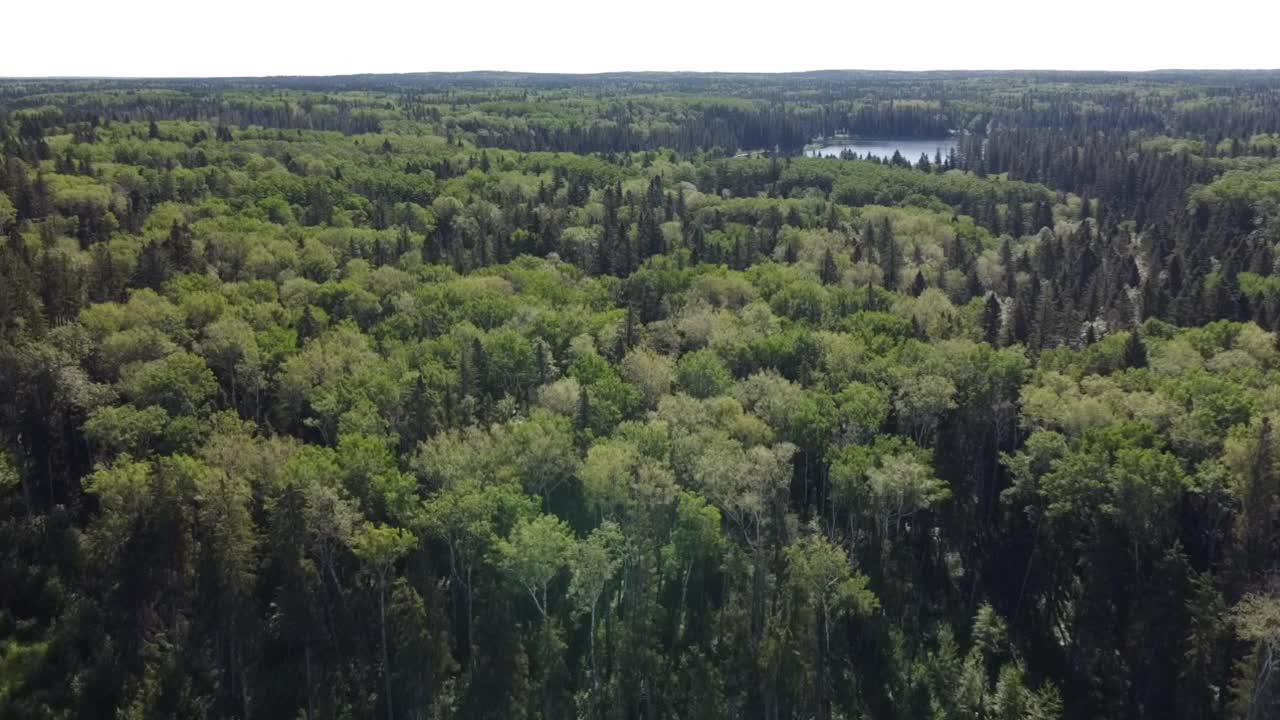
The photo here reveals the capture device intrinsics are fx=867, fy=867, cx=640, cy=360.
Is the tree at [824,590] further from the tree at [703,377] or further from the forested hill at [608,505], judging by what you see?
the tree at [703,377]

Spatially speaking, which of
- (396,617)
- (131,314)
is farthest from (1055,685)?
(131,314)

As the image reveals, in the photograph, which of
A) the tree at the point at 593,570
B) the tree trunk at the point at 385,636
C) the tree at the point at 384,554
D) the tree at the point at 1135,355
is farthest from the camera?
the tree at the point at 1135,355

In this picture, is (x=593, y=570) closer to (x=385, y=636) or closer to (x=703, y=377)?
(x=385, y=636)

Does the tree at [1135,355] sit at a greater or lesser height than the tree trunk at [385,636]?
greater

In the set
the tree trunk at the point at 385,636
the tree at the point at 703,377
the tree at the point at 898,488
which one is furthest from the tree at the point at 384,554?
the tree at the point at 703,377

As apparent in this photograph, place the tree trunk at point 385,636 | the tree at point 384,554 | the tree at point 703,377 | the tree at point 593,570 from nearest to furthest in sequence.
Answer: the tree trunk at point 385,636 < the tree at point 384,554 < the tree at point 593,570 < the tree at point 703,377

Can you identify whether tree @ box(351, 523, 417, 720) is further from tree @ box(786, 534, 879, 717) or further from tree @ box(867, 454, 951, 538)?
tree @ box(867, 454, 951, 538)

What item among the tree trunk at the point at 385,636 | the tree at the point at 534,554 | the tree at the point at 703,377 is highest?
the tree at the point at 703,377

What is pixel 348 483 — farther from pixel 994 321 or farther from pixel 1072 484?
pixel 994 321

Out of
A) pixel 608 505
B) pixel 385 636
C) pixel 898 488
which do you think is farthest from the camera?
pixel 898 488

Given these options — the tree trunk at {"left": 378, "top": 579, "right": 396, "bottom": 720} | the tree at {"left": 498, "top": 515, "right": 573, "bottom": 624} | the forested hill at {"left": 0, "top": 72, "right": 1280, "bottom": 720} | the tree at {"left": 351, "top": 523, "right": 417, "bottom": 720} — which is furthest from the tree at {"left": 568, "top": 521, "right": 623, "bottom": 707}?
the tree trunk at {"left": 378, "top": 579, "right": 396, "bottom": 720}

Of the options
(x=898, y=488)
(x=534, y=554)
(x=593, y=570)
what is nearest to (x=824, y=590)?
(x=898, y=488)
